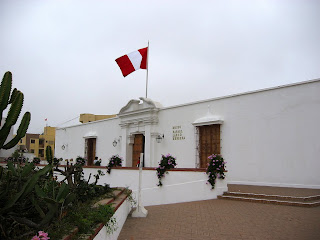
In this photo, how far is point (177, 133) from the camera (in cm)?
1432

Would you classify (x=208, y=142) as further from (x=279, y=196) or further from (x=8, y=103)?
(x=8, y=103)

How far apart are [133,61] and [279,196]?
34.0ft

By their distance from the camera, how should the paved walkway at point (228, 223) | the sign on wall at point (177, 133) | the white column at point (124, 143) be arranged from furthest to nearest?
the white column at point (124, 143) < the sign on wall at point (177, 133) < the paved walkway at point (228, 223)

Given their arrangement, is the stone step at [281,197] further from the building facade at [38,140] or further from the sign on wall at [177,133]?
the building facade at [38,140]

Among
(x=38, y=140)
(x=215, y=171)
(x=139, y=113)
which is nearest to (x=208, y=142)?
(x=215, y=171)

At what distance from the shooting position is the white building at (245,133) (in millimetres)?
10273

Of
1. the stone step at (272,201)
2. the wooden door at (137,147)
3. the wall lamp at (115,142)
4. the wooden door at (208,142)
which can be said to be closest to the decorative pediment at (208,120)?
the wooden door at (208,142)

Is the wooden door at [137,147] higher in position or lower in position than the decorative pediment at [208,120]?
lower

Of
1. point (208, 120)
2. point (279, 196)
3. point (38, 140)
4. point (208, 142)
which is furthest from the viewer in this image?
point (38, 140)

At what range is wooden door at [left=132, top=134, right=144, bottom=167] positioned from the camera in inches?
650

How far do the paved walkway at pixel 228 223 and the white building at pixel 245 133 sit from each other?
2.89 meters

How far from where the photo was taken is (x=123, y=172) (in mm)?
12664

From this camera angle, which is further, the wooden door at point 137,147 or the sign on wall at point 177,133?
the wooden door at point 137,147

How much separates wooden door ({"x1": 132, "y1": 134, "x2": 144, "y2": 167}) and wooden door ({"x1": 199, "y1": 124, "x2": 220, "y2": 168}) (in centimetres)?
430
